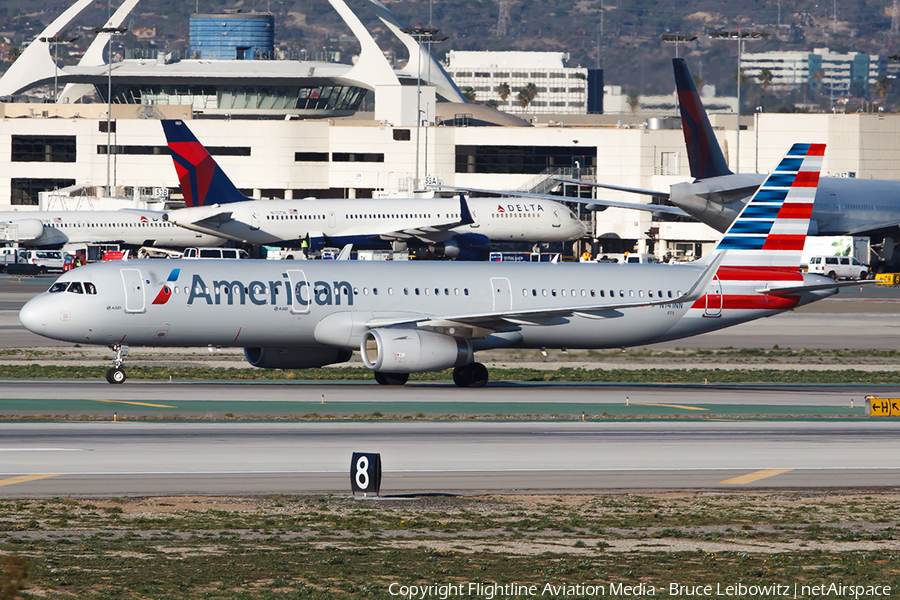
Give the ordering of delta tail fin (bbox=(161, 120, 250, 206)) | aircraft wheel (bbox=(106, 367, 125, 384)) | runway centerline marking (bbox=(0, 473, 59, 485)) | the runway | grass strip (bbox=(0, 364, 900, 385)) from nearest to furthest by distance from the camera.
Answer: runway centerline marking (bbox=(0, 473, 59, 485))
the runway
aircraft wheel (bbox=(106, 367, 125, 384))
grass strip (bbox=(0, 364, 900, 385))
delta tail fin (bbox=(161, 120, 250, 206))

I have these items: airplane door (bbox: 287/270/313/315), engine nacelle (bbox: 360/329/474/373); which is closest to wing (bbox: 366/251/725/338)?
engine nacelle (bbox: 360/329/474/373)

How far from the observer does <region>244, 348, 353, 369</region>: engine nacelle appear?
38.5 m

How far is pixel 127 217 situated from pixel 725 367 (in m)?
66.9

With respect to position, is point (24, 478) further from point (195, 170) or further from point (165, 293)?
point (195, 170)

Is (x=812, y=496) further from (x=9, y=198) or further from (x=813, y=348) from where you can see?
(x=9, y=198)

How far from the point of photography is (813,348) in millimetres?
53812

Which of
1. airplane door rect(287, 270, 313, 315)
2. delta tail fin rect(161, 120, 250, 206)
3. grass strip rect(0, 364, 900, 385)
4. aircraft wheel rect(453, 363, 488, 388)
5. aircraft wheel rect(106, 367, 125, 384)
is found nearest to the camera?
aircraft wheel rect(106, 367, 125, 384)

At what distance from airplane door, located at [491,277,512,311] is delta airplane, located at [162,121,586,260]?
5308 cm

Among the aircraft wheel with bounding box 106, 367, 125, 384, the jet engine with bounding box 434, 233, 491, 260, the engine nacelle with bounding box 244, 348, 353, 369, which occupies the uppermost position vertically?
the jet engine with bounding box 434, 233, 491, 260

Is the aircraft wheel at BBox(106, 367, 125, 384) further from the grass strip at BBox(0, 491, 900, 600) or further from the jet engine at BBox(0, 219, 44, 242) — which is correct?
the jet engine at BBox(0, 219, 44, 242)

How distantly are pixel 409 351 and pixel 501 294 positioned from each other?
499 cm

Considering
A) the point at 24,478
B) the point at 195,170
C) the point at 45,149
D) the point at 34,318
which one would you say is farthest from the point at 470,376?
the point at 45,149

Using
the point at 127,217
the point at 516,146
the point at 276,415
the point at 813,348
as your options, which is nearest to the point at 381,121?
the point at 516,146

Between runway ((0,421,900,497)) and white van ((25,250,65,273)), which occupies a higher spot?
white van ((25,250,65,273))
